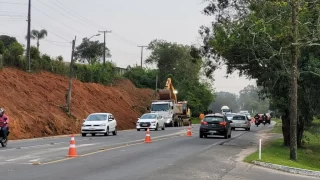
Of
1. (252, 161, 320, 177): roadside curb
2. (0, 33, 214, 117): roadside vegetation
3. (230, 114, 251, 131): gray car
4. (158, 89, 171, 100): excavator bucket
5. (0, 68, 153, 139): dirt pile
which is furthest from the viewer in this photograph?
(0, 33, 214, 117): roadside vegetation

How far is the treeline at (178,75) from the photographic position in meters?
94.4

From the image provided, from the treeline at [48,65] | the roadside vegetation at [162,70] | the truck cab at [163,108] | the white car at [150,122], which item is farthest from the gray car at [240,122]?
the roadside vegetation at [162,70]

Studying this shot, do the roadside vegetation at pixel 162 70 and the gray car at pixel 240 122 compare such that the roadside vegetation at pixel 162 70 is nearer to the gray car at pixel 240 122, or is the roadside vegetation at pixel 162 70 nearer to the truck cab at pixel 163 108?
the truck cab at pixel 163 108

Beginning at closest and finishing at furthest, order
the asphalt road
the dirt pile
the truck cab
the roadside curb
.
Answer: the asphalt road → the roadside curb → the dirt pile → the truck cab

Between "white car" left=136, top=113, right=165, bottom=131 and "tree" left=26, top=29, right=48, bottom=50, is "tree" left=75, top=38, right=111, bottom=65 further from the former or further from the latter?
"white car" left=136, top=113, right=165, bottom=131

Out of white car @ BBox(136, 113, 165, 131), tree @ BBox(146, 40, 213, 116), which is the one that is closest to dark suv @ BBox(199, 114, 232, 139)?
white car @ BBox(136, 113, 165, 131)

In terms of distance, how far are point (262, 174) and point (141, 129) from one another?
33117mm

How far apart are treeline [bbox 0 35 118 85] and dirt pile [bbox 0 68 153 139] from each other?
123cm

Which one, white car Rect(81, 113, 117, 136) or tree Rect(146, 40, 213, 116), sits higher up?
tree Rect(146, 40, 213, 116)

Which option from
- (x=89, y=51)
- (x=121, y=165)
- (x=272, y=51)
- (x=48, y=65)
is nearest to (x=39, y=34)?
(x=89, y=51)

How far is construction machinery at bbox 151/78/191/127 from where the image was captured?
187 feet

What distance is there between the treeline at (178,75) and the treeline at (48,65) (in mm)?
13312

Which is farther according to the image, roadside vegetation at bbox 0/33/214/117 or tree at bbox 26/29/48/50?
tree at bbox 26/29/48/50

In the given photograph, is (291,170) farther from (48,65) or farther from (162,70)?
(162,70)
